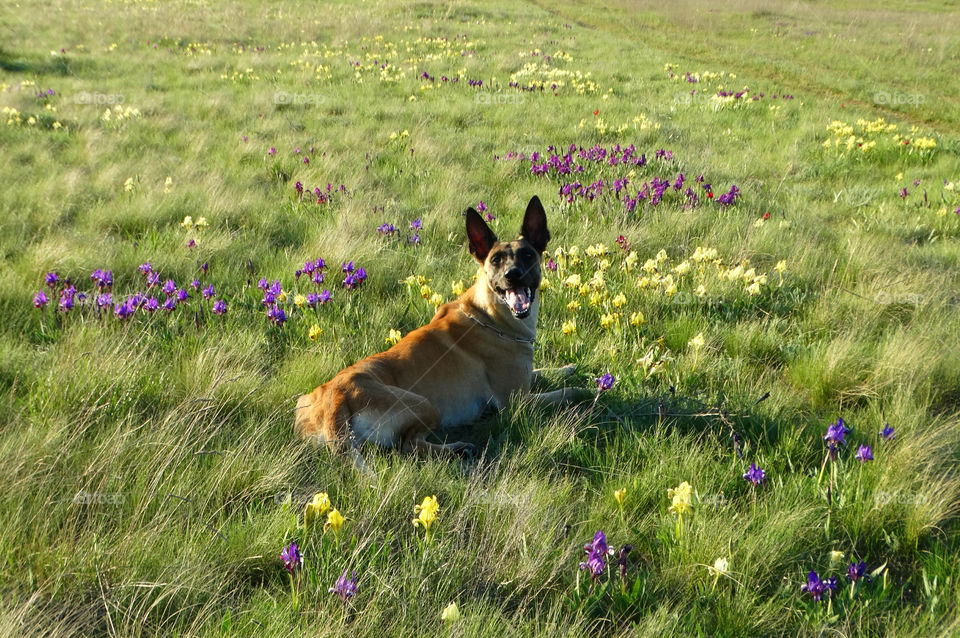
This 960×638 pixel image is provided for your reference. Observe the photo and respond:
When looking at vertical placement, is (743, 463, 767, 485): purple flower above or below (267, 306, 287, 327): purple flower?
below

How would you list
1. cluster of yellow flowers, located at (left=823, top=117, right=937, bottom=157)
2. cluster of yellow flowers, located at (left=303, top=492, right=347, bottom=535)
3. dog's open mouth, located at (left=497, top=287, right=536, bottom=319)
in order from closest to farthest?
cluster of yellow flowers, located at (left=303, top=492, right=347, bottom=535) < dog's open mouth, located at (left=497, top=287, right=536, bottom=319) < cluster of yellow flowers, located at (left=823, top=117, right=937, bottom=157)

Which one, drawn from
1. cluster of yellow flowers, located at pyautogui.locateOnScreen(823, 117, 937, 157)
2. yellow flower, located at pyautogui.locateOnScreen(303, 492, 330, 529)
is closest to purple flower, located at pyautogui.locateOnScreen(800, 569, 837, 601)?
yellow flower, located at pyautogui.locateOnScreen(303, 492, 330, 529)

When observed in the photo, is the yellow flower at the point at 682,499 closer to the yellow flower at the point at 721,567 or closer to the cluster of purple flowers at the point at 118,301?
the yellow flower at the point at 721,567

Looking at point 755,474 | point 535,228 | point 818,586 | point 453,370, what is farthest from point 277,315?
point 818,586

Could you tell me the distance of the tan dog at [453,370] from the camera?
353 centimetres

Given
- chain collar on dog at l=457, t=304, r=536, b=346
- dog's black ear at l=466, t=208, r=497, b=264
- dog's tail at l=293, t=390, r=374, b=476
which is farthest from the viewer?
dog's black ear at l=466, t=208, r=497, b=264

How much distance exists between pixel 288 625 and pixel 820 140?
38.4 feet

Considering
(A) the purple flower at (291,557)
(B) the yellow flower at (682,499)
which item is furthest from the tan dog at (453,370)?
(B) the yellow flower at (682,499)

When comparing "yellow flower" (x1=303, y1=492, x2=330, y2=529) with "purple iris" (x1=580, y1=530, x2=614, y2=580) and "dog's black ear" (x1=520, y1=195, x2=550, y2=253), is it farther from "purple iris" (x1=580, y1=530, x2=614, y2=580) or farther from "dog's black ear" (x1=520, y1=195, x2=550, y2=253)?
"dog's black ear" (x1=520, y1=195, x2=550, y2=253)

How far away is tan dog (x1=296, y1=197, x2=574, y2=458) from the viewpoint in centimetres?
353

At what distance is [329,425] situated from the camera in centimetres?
340

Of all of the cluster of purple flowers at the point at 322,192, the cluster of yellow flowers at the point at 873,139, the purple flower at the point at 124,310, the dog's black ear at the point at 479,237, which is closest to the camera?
the purple flower at the point at 124,310

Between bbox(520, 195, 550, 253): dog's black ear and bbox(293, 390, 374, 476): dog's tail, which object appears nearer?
bbox(293, 390, 374, 476): dog's tail

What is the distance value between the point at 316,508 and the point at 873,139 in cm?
1145
